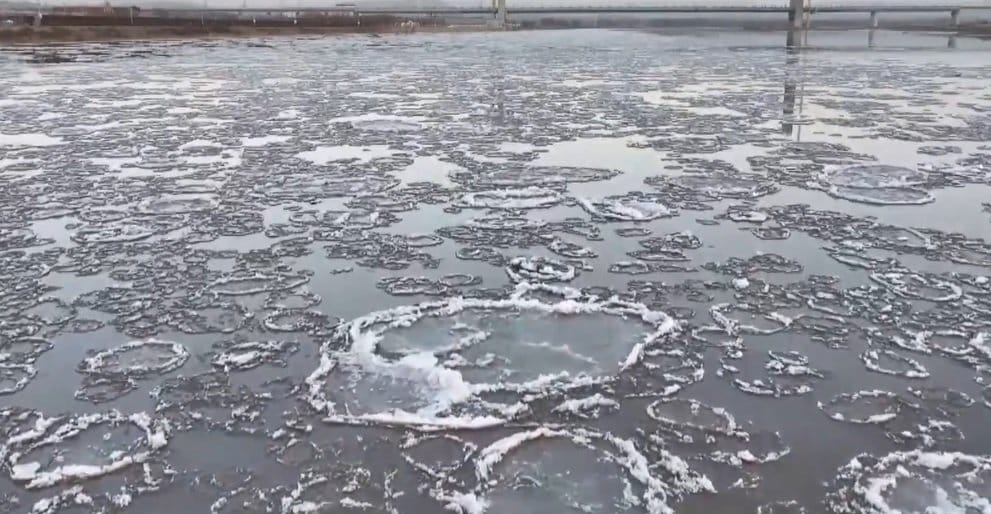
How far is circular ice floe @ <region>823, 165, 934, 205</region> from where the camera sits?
6.62 meters

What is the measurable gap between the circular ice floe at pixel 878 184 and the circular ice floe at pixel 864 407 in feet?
11.5

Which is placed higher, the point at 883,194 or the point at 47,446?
the point at 883,194

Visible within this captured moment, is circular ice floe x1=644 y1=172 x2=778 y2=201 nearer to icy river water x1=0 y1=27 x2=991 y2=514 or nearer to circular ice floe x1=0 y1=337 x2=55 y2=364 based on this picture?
icy river water x1=0 y1=27 x2=991 y2=514

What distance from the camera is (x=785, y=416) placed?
11.0 ft

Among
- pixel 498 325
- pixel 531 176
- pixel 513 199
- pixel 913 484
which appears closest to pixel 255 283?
pixel 498 325

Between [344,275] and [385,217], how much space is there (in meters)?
1.31

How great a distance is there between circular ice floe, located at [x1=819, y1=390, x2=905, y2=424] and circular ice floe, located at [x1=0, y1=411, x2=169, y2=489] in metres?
2.77

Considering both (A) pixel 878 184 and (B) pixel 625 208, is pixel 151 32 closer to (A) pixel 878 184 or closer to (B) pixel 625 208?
(B) pixel 625 208

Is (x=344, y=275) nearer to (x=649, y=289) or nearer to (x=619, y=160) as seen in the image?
(x=649, y=289)

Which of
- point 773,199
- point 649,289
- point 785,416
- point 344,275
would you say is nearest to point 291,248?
point 344,275

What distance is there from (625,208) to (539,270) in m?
1.62

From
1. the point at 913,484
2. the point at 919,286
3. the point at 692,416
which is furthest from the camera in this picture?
the point at 919,286

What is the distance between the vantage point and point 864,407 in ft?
11.2

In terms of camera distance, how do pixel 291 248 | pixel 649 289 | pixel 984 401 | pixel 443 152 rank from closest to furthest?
pixel 984 401, pixel 649 289, pixel 291 248, pixel 443 152
